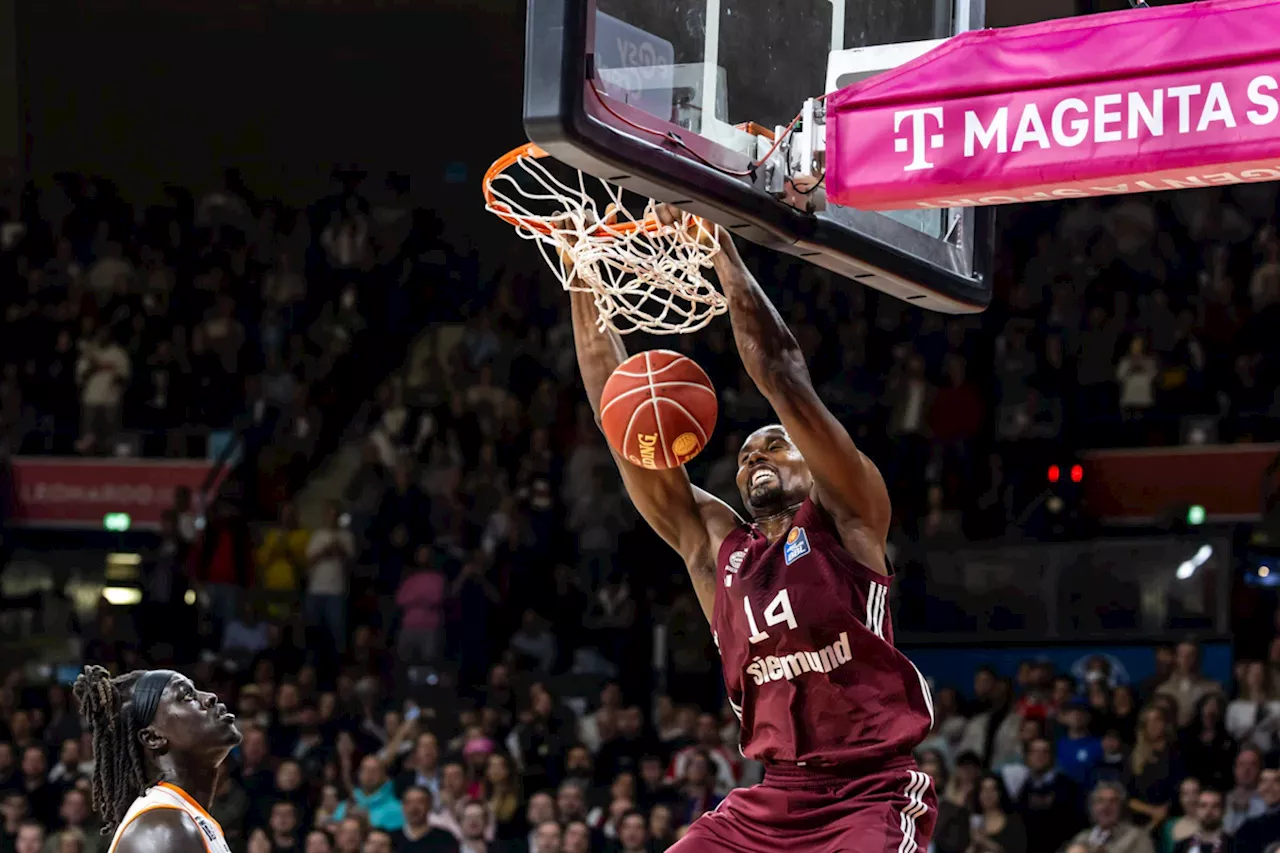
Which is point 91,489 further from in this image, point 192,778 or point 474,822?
point 192,778

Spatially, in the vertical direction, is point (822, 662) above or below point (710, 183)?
below

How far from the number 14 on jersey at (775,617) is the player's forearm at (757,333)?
58 centimetres

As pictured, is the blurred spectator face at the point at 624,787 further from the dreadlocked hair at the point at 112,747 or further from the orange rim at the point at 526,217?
the dreadlocked hair at the point at 112,747

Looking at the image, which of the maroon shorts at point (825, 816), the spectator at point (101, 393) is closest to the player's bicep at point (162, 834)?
the maroon shorts at point (825, 816)

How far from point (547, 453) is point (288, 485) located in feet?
7.83

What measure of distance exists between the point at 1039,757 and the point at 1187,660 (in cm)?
116

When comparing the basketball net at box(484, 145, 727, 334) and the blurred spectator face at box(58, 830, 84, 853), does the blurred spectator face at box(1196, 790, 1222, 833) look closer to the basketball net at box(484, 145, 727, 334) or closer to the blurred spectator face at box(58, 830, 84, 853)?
the basketball net at box(484, 145, 727, 334)

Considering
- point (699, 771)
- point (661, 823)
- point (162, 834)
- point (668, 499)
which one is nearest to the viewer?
point (162, 834)

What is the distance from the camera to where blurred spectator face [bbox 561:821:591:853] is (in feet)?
32.5

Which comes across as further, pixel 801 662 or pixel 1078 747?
pixel 1078 747

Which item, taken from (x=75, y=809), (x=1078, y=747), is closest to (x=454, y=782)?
(x=75, y=809)

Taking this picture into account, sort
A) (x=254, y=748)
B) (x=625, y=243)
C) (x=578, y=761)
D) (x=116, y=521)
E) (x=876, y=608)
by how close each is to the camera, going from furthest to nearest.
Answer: (x=116, y=521) < (x=254, y=748) < (x=578, y=761) < (x=625, y=243) < (x=876, y=608)

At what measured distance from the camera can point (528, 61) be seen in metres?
4.28

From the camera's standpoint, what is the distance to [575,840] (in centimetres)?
991
